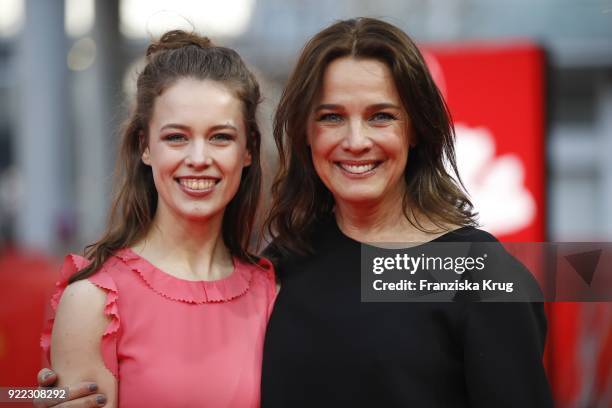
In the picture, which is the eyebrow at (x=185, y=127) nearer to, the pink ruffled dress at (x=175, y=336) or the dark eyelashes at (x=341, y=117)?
the dark eyelashes at (x=341, y=117)

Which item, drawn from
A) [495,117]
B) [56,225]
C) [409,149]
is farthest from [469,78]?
[56,225]

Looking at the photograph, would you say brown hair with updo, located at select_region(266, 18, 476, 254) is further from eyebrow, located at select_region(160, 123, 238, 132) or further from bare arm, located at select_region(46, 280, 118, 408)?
bare arm, located at select_region(46, 280, 118, 408)

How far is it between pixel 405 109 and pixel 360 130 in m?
0.15

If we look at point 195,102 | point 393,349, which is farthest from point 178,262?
point 393,349

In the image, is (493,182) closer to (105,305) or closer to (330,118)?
(330,118)

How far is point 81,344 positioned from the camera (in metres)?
2.15

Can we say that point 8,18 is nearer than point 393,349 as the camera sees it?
No

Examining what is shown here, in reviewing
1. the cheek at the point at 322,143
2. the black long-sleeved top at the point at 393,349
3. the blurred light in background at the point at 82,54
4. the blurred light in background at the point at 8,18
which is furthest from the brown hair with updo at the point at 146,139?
the blurred light in background at the point at 8,18

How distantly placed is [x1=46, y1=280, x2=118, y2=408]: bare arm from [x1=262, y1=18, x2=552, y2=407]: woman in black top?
48 cm

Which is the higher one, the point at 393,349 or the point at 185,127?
the point at 185,127

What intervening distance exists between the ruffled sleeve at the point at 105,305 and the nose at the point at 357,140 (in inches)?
31.0

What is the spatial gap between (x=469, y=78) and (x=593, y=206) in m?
11.1

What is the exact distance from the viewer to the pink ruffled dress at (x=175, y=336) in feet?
7.18

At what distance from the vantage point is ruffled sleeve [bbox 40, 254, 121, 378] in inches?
85.4
